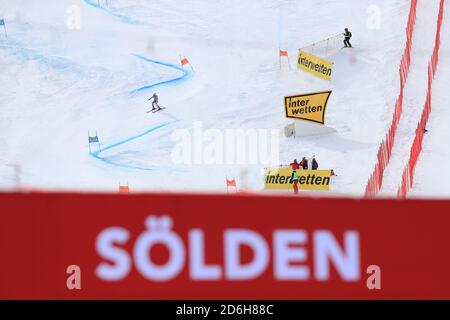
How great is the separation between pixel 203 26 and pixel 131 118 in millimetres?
6795

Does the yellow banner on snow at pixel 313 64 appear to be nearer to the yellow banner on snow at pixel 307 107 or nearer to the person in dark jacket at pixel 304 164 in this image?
the yellow banner on snow at pixel 307 107

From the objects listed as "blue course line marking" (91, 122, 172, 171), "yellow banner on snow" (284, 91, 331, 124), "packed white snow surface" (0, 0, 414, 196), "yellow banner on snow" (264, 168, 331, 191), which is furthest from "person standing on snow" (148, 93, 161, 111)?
"yellow banner on snow" (264, 168, 331, 191)

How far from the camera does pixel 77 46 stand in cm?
3112

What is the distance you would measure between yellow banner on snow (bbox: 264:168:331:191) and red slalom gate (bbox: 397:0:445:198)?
4.88 ft

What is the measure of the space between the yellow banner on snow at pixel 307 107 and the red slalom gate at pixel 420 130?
6.89ft

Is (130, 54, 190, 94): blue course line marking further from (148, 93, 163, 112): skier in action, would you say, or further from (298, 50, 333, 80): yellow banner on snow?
(298, 50, 333, 80): yellow banner on snow

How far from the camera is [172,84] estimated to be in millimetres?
28422

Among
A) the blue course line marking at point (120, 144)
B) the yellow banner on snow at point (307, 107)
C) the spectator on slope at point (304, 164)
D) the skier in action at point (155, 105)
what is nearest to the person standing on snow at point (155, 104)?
the skier in action at point (155, 105)

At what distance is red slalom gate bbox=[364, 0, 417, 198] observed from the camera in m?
20.2

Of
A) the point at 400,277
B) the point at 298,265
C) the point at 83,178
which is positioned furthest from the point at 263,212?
the point at 83,178

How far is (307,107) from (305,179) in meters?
3.72

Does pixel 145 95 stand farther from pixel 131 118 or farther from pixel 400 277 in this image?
pixel 400 277

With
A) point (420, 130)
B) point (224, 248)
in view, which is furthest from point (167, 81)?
point (224, 248)

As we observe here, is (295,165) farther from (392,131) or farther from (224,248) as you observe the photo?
(224,248)
